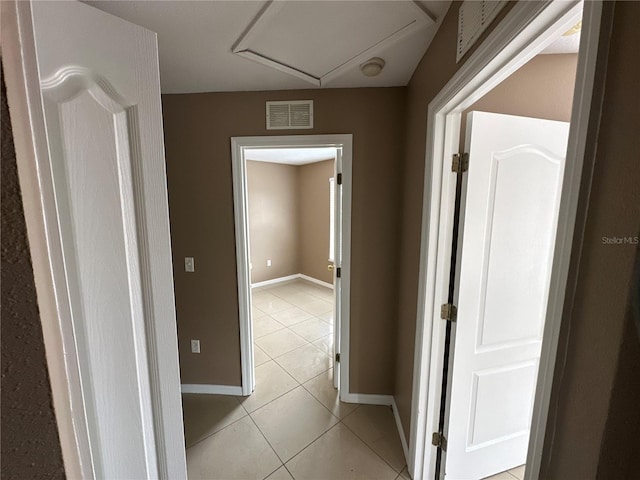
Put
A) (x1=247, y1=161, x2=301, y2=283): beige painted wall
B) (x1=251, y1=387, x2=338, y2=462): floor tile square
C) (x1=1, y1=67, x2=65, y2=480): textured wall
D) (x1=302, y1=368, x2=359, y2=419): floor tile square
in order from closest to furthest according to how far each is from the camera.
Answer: (x1=1, y1=67, x2=65, y2=480): textured wall, (x1=251, y1=387, x2=338, y2=462): floor tile square, (x1=302, y1=368, x2=359, y2=419): floor tile square, (x1=247, y1=161, x2=301, y2=283): beige painted wall

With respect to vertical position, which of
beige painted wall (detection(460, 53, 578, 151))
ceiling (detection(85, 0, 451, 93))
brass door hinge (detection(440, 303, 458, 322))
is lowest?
A: brass door hinge (detection(440, 303, 458, 322))

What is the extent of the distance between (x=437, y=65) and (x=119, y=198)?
54.3 inches

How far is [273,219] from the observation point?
16.4 ft

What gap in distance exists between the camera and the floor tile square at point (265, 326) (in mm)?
3119

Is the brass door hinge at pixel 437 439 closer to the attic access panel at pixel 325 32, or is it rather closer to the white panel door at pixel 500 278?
the white panel door at pixel 500 278

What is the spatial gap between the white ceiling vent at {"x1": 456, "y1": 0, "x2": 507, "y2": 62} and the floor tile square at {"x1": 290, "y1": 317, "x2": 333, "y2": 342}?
284 centimetres

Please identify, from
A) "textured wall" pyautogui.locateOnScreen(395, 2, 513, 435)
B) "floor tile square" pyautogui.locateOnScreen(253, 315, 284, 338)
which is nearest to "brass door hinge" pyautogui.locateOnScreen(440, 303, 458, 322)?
"textured wall" pyautogui.locateOnScreen(395, 2, 513, 435)

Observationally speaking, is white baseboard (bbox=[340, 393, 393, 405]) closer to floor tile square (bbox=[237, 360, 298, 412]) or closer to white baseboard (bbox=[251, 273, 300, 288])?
floor tile square (bbox=[237, 360, 298, 412])

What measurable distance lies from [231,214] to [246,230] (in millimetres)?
159

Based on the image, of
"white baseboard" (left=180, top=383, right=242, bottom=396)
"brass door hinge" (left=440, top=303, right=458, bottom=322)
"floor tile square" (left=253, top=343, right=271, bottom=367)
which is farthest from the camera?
"floor tile square" (left=253, top=343, right=271, bottom=367)

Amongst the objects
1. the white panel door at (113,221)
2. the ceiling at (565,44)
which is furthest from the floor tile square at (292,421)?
the ceiling at (565,44)

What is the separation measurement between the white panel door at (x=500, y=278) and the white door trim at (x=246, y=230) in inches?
31.4

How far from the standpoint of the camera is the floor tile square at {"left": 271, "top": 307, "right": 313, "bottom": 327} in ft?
11.3

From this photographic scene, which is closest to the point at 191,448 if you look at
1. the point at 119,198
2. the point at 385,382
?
the point at 385,382
